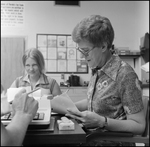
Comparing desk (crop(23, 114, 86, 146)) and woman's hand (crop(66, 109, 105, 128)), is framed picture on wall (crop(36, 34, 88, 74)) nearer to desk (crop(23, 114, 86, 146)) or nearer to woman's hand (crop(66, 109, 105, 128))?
woman's hand (crop(66, 109, 105, 128))

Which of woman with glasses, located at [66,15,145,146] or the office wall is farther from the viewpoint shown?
the office wall

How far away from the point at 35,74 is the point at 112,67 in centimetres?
134

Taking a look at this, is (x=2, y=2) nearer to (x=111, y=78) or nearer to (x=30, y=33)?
(x=30, y=33)

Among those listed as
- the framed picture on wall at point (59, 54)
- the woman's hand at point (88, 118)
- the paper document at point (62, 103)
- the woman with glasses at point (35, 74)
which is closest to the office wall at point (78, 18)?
the framed picture on wall at point (59, 54)

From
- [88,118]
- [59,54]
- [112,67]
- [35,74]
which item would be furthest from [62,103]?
[59,54]

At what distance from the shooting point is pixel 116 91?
1.17 meters

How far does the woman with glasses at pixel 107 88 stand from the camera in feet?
3.54

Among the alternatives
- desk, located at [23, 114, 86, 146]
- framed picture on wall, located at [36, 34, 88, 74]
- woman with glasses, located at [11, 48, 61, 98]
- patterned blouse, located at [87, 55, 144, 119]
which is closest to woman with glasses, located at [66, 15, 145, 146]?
patterned blouse, located at [87, 55, 144, 119]

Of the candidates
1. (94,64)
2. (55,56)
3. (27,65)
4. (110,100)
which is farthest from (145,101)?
(55,56)

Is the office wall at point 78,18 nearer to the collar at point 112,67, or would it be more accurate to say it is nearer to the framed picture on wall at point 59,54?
the framed picture on wall at point 59,54

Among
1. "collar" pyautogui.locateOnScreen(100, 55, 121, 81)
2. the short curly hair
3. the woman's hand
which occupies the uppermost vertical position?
the short curly hair

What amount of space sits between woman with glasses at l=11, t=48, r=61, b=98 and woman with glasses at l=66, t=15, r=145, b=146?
1.10 m

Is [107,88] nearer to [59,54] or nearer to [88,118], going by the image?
[88,118]

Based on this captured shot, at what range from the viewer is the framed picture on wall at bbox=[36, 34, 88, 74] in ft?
14.6
